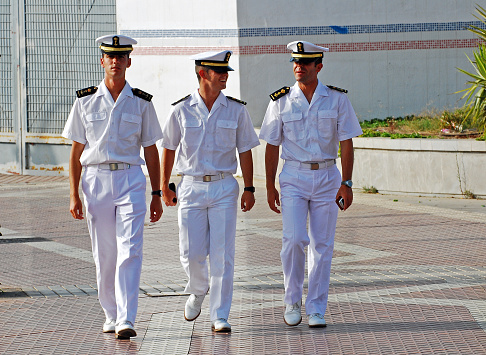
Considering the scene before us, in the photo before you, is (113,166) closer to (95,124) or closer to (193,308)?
(95,124)

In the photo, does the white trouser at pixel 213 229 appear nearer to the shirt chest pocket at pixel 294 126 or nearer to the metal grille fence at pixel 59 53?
the shirt chest pocket at pixel 294 126

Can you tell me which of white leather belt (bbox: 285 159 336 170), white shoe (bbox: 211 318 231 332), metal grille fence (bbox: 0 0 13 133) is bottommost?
white shoe (bbox: 211 318 231 332)

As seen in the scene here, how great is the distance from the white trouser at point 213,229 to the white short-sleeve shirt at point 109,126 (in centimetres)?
51

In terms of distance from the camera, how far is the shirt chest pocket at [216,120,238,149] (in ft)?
22.1

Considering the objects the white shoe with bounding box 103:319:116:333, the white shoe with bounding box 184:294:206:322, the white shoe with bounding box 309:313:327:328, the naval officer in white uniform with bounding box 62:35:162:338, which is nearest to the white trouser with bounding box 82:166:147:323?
the naval officer in white uniform with bounding box 62:35:162:338

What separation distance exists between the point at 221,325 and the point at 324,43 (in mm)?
12562

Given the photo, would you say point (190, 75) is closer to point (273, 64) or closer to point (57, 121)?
point (273, 64)

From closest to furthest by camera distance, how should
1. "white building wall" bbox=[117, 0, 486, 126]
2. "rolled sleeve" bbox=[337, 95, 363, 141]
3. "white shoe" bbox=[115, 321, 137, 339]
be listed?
"white shoe" bbox=[115, 321, 137, 339], "rolled sleeve" bbox=[337, 95, 363, 141], "white building wall" bbox=[117, 0, 486, 126]

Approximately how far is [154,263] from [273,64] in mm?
9398

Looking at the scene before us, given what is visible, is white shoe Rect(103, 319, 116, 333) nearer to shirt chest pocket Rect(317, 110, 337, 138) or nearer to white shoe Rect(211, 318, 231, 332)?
white shoe Rect(211, 318, 231, 332)

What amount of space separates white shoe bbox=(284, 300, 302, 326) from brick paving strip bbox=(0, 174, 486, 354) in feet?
0.20

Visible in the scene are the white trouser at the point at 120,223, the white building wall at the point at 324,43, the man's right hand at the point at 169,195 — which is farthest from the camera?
the white building wall at the point at 324,43

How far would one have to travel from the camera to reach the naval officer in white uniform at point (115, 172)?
6535mm

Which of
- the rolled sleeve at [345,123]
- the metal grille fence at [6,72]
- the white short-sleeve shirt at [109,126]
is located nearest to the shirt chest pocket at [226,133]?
the white short-sleeve shirt at [109,126]
